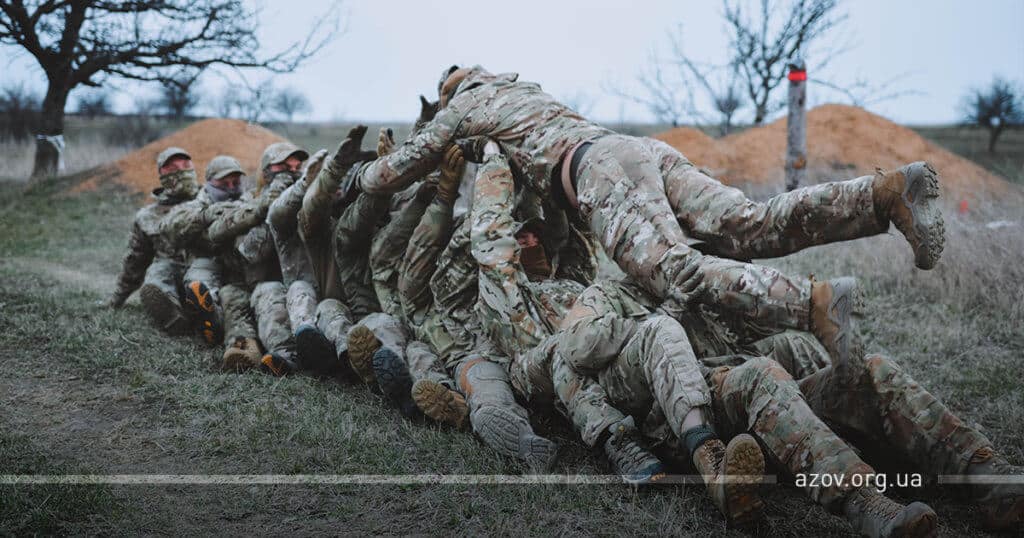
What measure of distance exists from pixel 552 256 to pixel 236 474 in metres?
2.34

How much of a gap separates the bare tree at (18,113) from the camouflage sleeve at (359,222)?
19877mm

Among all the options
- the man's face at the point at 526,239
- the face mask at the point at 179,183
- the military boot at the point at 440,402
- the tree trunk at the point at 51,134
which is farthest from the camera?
the tree trunk at the point at 51,134

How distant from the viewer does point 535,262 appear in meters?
4.79

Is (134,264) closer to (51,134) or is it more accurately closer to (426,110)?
(426,110)

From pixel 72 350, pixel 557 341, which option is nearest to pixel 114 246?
pixel 72 350

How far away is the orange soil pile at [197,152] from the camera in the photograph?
556 inches

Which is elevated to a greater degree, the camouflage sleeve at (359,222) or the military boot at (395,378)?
the camouflage sleeve at (359,222)

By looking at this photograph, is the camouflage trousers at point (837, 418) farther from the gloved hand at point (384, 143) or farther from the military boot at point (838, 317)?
the gloved hand at point (384, 143)

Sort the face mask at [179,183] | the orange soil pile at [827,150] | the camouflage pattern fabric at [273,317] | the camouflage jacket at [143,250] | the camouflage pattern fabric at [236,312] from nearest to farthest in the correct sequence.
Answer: the camouflage pattern fabric at [273,317]
the camouflage pattern fabric at [236,312]
the camouflage jacket at [143,250]
the face mask at [179,183]
the orange soil pile at [827,150]

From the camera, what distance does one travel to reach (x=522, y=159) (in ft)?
16.0

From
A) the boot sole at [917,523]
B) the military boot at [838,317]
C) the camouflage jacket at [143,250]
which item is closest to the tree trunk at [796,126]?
the military boot at [838,317]

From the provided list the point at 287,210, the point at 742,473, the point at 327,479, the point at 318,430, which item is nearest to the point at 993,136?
the point at 287,210

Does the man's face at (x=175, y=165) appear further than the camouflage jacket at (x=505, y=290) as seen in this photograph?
Yes

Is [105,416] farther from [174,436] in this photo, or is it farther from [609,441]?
[609,441]
